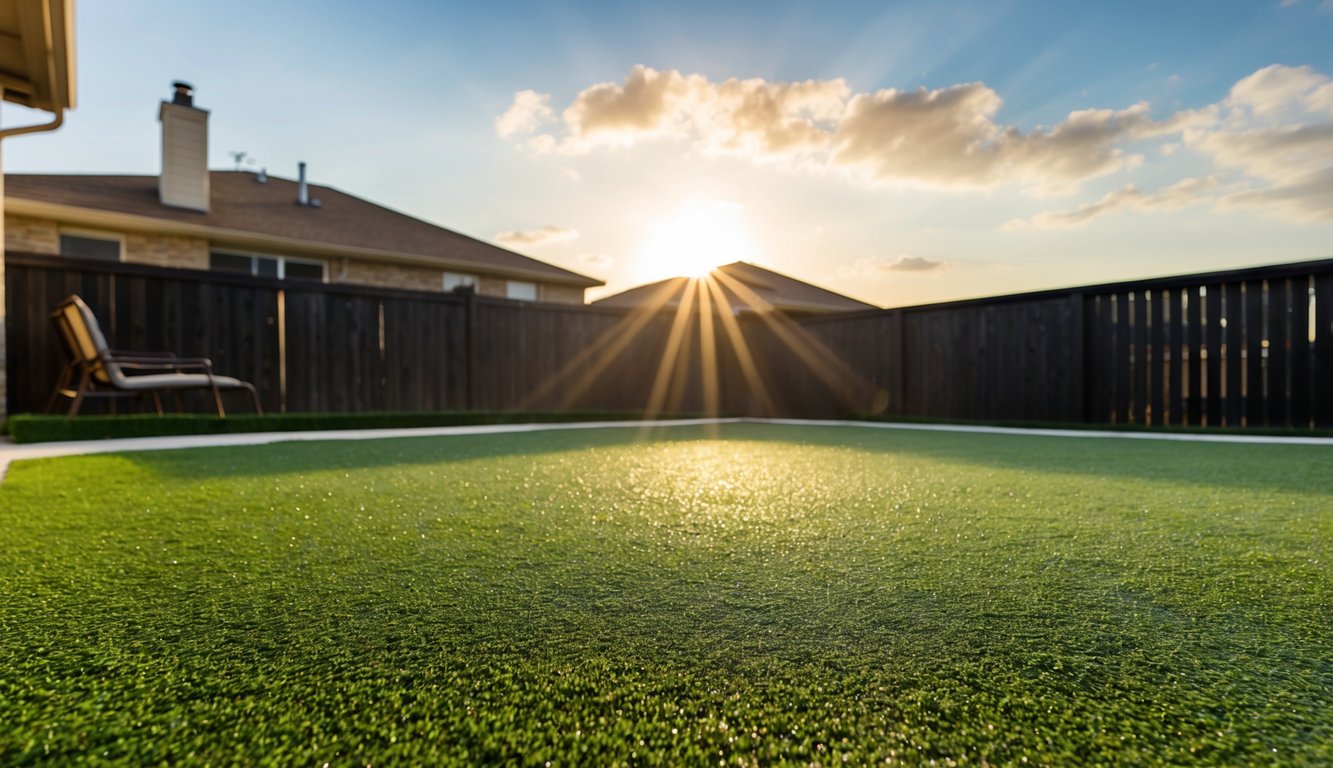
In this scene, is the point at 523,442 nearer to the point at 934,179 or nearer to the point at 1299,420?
the point at 1299,420

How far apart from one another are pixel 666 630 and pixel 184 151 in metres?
13.5

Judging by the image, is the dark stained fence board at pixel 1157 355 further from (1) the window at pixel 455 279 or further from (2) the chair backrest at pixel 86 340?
(1) the window at pixel 455 279

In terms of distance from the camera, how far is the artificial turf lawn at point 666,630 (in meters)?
0.62

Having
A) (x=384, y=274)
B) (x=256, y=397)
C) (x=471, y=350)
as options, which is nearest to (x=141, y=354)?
(x=256, y=397)

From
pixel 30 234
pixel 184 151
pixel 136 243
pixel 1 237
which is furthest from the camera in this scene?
pixel 184 151

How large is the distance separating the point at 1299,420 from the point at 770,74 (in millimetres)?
6882

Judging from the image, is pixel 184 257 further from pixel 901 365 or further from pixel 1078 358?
pixel 1078 358

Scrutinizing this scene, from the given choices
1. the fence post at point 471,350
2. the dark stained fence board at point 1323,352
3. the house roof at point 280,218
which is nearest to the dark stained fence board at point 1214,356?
the dark stained fence board at point 1323,352

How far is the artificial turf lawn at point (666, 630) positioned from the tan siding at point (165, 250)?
10684 mm

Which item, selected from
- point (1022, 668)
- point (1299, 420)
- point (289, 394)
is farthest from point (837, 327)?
point (1022, 668)

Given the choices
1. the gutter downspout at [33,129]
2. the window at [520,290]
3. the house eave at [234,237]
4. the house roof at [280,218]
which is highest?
the house roof at [280,218]

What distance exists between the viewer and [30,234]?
9.12 meters

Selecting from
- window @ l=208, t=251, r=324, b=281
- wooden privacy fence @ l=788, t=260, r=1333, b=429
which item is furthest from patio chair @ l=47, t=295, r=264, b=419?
wooden privacy fence @ l=788, t=260, r=1333, b=429

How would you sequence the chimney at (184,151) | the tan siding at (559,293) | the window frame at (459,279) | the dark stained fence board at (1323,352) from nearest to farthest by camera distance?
1. the dark stained fence board at (1323,352)
2. the chimney at (184,151)
3. the window frame at (459,279)
4. the tan siding at (559,293)
